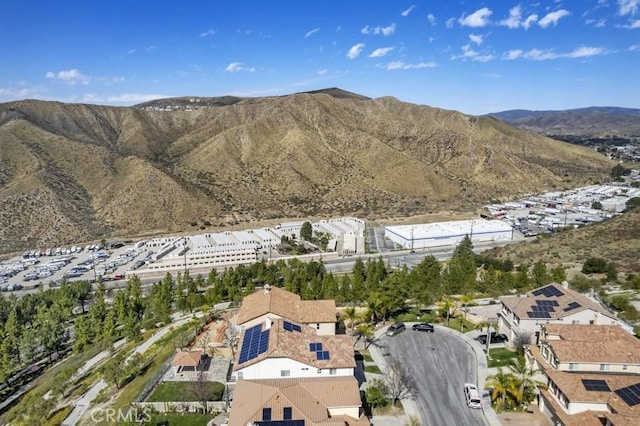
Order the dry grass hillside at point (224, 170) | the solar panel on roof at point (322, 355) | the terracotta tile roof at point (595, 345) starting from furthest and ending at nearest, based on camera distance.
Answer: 1. the dry grass hillside at point (224, 170)
2. the solar panel on roof at point (322, 355)
3. the terracotta tile roof at point (595, 345)

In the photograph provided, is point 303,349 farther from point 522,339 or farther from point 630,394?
point 630,394

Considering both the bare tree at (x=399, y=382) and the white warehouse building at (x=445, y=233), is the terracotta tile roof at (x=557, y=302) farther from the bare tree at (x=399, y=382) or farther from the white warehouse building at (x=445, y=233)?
the white warehouse building at (x=445, y=233)

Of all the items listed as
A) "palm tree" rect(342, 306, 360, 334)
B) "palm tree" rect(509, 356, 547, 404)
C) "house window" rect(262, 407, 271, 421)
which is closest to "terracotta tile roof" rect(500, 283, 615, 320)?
"palm tree" rect(509, 356, 547, 404)

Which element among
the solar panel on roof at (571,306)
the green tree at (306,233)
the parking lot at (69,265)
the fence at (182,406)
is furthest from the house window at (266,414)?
the green tree at (306,233)

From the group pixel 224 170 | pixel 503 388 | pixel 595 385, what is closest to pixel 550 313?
pixel 503 388

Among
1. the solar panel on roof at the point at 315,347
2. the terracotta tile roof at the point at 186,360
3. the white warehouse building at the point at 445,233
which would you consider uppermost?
the solar panel on roof at the point at 315,347

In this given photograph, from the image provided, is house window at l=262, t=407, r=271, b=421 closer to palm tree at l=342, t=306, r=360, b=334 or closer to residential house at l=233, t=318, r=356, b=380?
residential house at l=233, t=318, r=356, b=380
